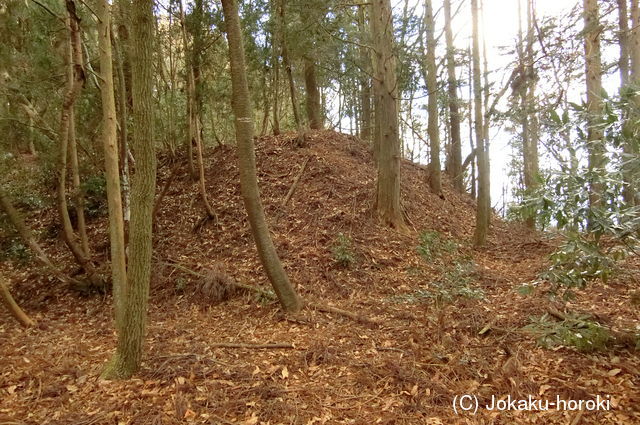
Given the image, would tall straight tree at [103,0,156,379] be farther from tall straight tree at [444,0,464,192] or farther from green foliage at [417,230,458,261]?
tall straight tree at [444,0,464,192]

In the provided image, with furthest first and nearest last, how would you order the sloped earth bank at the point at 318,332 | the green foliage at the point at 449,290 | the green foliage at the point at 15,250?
the green foliage at the point at 15,250, the green foliage at the point at 449,290, the sloped earth bank at the point at 318,332

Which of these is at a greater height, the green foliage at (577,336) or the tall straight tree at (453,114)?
the tall straight tree at (453,114)

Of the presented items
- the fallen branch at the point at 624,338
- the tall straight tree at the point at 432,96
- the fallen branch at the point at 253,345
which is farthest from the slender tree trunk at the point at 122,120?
the tall straight tree at the point at 432,96

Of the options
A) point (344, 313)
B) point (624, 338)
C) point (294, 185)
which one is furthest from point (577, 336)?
point (294, 185)

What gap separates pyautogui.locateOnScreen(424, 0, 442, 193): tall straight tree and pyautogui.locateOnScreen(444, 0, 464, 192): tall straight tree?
0.60 m

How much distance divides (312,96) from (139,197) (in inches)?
405

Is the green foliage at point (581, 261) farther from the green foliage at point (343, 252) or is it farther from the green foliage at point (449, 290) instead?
the green foliage at point (343, 252)

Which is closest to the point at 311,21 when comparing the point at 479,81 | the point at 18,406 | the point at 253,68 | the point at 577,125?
the point at 253,68

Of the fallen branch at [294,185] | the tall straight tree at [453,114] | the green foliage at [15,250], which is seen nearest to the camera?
the green foliage at [15,250]

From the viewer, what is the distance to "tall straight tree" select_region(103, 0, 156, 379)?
145 inches

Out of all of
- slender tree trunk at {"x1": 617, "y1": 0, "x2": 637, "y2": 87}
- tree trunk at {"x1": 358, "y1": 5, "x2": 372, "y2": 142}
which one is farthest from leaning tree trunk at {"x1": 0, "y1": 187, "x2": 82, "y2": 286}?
slender tree trunk at {"x1": 617, "y1": 0, "x2": 637, "y2": 87}

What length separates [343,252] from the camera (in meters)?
7.41

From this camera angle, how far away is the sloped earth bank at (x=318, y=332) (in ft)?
11.3

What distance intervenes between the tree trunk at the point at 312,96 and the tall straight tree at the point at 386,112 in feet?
12.7
